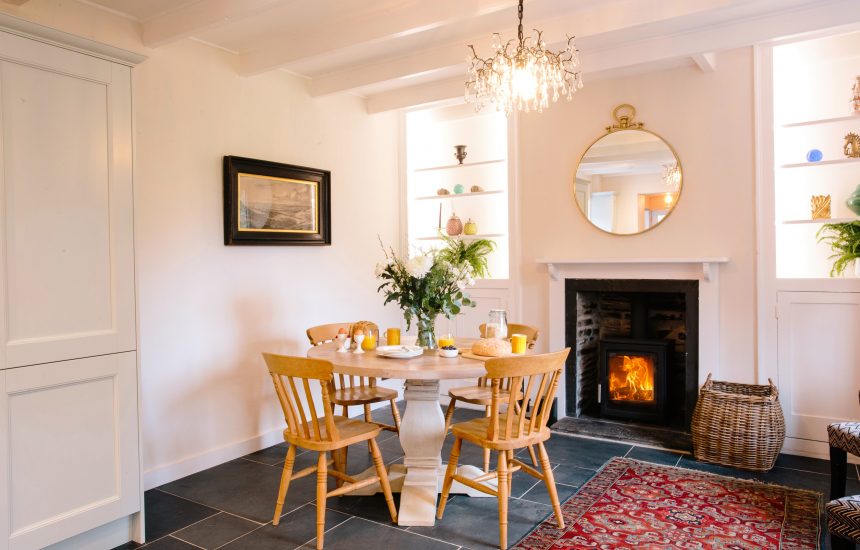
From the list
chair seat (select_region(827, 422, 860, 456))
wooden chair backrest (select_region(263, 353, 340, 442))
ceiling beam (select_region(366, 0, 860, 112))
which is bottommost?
chair seat (select_region(827, 422, 860, 456))

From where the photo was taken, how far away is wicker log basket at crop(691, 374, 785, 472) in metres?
3.55

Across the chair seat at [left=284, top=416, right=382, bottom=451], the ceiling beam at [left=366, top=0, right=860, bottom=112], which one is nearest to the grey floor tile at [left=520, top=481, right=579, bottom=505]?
the chair seat at [left=284, top=416, right=382, bottom=451]

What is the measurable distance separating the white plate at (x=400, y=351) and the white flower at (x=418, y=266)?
383mm

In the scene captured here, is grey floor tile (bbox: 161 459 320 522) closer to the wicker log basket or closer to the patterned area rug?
the patterned area rug

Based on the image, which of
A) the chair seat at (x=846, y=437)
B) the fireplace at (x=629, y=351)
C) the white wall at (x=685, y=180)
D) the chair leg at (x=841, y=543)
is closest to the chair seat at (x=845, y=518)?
the chair leg at (x=841, y=543)

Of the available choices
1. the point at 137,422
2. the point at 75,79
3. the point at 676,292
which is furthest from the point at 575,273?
the point at 75,79

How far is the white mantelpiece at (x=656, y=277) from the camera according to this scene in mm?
4062

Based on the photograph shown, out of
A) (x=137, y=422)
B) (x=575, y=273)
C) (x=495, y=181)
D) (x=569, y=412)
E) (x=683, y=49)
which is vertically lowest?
(x=569, y=412)

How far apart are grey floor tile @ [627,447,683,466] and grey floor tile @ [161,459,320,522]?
1973mm

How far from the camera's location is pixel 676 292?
13.8ft

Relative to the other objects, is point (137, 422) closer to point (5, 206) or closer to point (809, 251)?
point (5, 206)

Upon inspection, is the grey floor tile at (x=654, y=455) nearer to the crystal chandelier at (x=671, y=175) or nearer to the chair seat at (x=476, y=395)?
the chair seat at (x=476, y=395)

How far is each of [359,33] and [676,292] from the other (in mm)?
2745

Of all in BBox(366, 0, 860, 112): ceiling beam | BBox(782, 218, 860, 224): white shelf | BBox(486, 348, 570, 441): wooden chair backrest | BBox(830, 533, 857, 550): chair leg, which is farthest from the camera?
BBox(782, 218, 860, 224): white shelf
